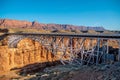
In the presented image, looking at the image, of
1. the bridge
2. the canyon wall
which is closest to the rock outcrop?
the canyon wall

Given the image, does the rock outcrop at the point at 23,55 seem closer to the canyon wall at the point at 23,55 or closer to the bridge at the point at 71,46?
the canyon wall at the point at 23,55

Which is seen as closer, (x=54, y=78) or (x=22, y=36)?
(x=54, y=78)

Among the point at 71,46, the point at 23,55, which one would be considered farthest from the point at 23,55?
the point at 71,46

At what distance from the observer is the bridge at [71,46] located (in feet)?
130

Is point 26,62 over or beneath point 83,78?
beneath

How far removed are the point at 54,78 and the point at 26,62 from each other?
35.2 metres

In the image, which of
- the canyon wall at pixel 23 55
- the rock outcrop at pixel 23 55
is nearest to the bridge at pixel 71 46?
the canyon wall at pixel 23 55

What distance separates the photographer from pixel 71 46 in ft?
143

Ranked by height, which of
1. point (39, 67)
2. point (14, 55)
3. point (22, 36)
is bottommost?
point (39, 67)

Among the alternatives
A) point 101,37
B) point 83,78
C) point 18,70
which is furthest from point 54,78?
point 18,70

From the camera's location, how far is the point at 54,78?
2427 cm

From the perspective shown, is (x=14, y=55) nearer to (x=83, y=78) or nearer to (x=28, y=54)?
(x=28, y=54)

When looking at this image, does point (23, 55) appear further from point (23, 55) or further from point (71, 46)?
point (71, 46)

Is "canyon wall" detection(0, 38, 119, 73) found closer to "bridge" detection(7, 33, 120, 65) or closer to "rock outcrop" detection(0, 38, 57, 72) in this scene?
"rock outcrop" detection(0, 38, 57, 72)
